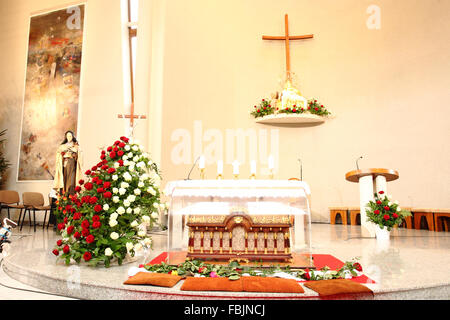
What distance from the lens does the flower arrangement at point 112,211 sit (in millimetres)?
3008

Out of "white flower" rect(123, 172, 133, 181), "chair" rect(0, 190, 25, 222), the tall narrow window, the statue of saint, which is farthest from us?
the tall narrow window

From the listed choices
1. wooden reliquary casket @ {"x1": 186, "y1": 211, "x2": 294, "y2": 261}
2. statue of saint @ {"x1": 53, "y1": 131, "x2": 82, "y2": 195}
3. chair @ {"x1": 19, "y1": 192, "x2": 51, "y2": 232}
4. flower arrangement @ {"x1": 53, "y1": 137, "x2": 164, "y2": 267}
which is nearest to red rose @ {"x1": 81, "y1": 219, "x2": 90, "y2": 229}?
flower arrangement @ {"x1": 53, "y1": 137, "x2": 164, "y2": 267}

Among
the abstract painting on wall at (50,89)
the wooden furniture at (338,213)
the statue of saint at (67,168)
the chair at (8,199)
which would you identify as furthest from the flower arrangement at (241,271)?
the abstract painting on wall at (50,89)

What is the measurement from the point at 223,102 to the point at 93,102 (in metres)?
3.47

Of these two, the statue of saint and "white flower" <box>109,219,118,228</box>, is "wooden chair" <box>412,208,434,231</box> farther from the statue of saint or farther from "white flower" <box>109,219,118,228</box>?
the statue of saint

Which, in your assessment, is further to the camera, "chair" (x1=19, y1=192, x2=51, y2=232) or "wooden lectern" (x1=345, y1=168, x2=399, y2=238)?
"chair" (x1=19, y1=192, x2=51, y2=232)

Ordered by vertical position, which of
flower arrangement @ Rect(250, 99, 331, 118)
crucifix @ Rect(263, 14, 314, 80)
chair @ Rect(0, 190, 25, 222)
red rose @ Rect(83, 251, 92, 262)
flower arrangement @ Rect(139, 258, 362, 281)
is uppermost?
crucifix @ Rect(263, 14, 314, 80)

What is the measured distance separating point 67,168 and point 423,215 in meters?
7.40

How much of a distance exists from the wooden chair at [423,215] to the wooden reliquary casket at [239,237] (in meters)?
4.59

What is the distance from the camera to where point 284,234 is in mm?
3312

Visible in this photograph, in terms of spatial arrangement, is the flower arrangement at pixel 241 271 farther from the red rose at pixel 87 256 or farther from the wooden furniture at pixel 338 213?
the wooden furniture at pixel 338 213

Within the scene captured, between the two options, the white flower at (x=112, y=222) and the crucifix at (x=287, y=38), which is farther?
the crucifix at (x=287, y=38)

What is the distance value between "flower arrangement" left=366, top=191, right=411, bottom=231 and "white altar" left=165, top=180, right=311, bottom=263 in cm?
197

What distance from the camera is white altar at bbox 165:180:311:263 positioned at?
10.9ft
